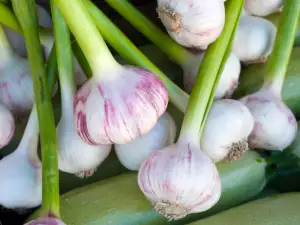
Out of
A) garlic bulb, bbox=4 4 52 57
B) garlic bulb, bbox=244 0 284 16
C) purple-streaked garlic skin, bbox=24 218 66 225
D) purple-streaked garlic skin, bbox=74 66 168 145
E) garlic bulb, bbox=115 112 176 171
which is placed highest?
garlic bulb, bbox=244 0 284 16

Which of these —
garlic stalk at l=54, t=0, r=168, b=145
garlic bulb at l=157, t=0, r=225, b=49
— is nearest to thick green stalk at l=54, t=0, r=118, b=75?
garlic stalk at l=54, t=0, r=168, b=145

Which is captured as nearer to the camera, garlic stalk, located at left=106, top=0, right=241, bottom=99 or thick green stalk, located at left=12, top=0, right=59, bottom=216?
thick green stalk, located at left=12, top=0, right=59, bottom=216

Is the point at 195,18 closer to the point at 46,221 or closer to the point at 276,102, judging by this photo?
the point at 276,102

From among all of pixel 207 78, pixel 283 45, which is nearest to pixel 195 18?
pixel 207 78

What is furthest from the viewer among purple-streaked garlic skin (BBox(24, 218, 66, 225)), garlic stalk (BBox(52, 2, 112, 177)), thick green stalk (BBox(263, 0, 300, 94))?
thick green stalk (BBox(263, 0, 300, 94))

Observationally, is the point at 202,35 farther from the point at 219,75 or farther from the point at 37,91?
the point at 37,91

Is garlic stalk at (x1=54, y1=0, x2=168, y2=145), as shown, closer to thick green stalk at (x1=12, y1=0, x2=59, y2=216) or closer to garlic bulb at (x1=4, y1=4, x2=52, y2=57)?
thick green stalk at (x1=12, y1=0, x2=59, y2=216)

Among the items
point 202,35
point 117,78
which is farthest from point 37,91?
Answer: point 202,35
